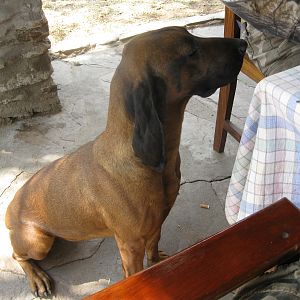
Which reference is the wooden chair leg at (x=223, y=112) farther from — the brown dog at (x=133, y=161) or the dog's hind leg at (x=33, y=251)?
the dog's hind leg at (x=33, y=251)

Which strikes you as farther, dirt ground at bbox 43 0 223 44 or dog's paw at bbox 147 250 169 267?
dirt ground at bbox 43 0 223 44

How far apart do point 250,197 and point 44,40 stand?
2.53 m

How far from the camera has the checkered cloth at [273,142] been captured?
148 cm

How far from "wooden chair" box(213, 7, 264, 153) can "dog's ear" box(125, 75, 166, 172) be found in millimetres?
1008

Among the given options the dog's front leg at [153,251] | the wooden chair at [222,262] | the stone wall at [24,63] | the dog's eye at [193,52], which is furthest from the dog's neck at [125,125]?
the stone wall at [24,63]

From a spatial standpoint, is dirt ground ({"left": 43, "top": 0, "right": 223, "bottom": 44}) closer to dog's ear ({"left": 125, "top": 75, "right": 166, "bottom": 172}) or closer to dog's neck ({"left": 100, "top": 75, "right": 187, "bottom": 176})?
dog's neck ({"left": 100, "top": 75, "right": 187, "bottom": 176})

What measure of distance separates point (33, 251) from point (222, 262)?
4.97 feet

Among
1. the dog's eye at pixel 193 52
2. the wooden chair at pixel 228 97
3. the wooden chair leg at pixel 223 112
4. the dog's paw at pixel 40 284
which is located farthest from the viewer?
the wooden chair leg at pixel 223 112

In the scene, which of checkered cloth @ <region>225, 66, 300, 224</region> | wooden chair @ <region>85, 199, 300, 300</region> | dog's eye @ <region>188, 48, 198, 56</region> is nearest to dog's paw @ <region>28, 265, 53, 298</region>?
checkered cloth @ <region>225, 66, 300, 224</region>

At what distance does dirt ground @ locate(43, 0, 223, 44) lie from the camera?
545 cm

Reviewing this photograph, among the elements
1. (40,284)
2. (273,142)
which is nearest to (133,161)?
(273,142)

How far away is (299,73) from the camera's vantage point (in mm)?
1573

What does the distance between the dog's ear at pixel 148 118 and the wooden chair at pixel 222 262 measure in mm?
561

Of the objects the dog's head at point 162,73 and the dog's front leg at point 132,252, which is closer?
the dog's head at point 162,73
